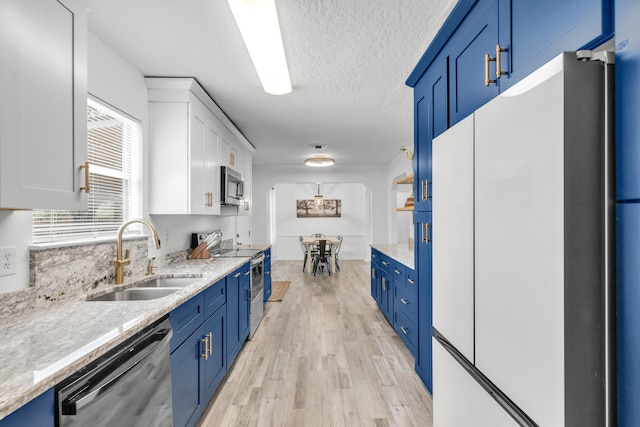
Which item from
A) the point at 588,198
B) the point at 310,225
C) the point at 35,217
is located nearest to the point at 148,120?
the point at 35,217

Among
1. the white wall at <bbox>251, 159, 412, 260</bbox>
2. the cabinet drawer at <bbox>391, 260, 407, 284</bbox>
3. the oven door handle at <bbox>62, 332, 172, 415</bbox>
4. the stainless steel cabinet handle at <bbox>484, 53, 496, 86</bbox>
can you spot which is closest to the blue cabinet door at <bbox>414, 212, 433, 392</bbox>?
the cabinet drawer at <bbox>391, 260, 407, 284</bbox>

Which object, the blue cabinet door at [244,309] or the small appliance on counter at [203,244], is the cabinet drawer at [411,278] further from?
the small appliance on counter at [203,244]

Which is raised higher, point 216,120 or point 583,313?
point 216,120

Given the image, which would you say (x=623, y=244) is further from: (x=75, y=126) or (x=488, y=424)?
(x=75, y=126)

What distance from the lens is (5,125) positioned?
3.36 ft

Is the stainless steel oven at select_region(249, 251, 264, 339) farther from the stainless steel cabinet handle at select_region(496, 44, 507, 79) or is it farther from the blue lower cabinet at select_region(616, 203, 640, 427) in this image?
the blue lower cabinet at select_region(616, 203, 640, 427)

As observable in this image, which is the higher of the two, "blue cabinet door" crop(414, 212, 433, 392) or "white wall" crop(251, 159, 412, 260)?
"white wall" crop(251, 159, 412, 260)

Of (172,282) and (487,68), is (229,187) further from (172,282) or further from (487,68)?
(487,68)

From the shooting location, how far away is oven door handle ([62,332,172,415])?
92 centimetres

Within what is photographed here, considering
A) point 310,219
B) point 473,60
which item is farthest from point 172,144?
point 310,219

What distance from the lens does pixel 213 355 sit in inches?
84.1

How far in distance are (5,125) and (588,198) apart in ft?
5.62

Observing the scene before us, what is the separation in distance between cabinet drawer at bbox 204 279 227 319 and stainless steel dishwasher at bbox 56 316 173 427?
53cm

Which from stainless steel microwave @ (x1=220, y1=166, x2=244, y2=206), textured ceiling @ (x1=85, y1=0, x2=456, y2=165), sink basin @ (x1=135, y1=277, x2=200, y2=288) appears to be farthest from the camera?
stainless steel microwave @ (x1=220, y1=166, x2=244, y2=206)
